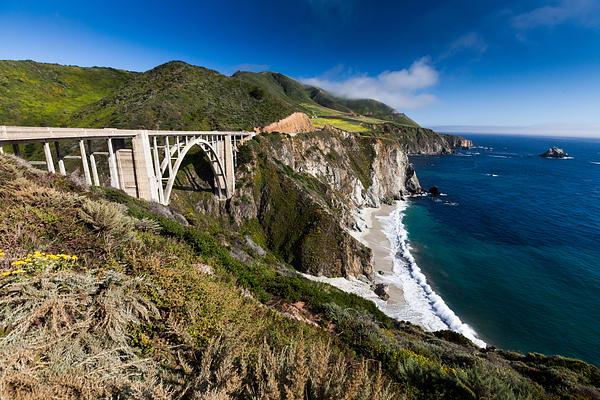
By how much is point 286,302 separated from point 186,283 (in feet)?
16.9

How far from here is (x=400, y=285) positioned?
112 ft

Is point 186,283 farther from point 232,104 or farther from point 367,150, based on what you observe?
point 367,150

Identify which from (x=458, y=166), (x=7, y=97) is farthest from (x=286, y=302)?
(x=458, y=166)

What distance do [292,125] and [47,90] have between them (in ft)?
213

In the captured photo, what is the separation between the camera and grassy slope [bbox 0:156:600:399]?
3.74 metres

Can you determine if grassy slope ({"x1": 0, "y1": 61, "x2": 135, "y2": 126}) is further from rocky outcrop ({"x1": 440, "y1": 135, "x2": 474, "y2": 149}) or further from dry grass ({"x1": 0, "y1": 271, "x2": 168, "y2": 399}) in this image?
rocky outcrop ({"x1": 440, "y1": 135, "x2": 474, "y2": 149})

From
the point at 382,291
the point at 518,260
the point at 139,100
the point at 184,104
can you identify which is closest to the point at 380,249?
the point at 382,291

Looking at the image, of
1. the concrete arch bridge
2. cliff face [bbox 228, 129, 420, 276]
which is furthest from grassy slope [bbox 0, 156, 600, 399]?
cliff face [bbox 228, 129, 420, 276]

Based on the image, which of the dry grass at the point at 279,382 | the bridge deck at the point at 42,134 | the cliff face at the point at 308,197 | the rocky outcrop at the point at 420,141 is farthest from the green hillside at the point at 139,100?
the rocky outcrop at the point at 420,141

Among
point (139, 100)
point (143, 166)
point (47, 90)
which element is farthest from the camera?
point (47, 90)

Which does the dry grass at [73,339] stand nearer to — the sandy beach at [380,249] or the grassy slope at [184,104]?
the sandy beach at [380,249]

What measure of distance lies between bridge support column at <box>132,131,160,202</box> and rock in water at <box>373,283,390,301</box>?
26.2m

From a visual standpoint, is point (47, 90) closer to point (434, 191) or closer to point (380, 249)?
point (380, 249)

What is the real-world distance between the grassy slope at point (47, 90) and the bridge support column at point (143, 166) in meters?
44.7
